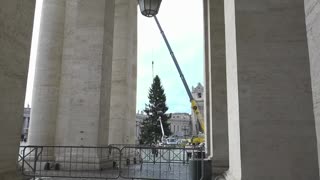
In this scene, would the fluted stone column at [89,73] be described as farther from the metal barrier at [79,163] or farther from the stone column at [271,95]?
the stone column at [271,95]

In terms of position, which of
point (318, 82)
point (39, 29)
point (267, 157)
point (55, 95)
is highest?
point (39, 29)

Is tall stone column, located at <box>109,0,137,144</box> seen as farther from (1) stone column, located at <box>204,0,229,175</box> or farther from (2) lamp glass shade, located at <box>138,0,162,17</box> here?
(2) lamp glass shade, located at <box>138,0,162,17</box>

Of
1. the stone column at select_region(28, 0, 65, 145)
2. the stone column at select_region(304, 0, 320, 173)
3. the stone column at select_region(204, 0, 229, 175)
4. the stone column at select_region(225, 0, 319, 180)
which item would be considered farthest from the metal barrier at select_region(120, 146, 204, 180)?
the stone column at select_region(304, 0, 320, 173)

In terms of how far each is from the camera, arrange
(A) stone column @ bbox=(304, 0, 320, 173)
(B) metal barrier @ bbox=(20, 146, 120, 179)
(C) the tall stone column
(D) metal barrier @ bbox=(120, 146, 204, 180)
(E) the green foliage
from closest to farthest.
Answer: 1. (A) stone column @ bbox=(304, 0, 320, 173)
2. (D) metal barrier @ bbox=(120, 146, 204, 180)
3. (B) metal barrier @ bbox=(20, 146, 120, 179)
4. (C) the tall stone column
5. (E) the green foliage

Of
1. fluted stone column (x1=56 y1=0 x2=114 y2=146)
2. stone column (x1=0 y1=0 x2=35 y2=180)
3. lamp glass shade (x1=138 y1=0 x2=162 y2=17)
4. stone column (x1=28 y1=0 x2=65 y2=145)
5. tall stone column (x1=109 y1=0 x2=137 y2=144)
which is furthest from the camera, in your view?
tall stone column (x1=109 y1=0 x2=137 y2=144)

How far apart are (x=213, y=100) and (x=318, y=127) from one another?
1313 centimetres

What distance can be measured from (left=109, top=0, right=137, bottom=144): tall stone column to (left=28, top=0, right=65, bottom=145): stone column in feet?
15.0

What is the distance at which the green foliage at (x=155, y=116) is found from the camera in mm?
100581

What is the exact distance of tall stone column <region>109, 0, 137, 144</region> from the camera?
78.6 feet

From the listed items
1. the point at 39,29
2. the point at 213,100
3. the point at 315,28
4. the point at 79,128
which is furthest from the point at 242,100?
the point at 39,29

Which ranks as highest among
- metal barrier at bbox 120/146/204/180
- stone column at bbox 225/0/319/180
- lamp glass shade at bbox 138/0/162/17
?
lamp glass shade at bbox 138/0/162/17

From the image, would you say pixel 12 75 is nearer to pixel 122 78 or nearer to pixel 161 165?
pixel 122 78

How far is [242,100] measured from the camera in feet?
27.9

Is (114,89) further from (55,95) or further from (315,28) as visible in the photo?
(315,28)
